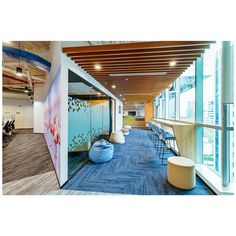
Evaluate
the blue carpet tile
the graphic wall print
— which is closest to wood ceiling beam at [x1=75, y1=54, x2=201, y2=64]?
the graphic wall print

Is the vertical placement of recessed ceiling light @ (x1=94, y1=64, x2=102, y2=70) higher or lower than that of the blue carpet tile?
higher

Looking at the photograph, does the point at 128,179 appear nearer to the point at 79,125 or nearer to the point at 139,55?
the point at 79,125

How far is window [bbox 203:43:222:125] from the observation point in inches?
109

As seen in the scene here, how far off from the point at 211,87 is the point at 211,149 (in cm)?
145

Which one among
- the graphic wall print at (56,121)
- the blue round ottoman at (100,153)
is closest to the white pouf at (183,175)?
the blue round ottoman at (100,153)

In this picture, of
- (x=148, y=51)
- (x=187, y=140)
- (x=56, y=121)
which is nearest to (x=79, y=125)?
(x=56, y=121)

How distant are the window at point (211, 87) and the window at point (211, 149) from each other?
276 millimetres

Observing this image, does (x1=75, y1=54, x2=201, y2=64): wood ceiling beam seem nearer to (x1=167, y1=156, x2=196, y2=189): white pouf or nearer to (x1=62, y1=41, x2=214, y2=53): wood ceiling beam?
(x1=62, y1=41, x2=214, y2=53): wood ceiling beam

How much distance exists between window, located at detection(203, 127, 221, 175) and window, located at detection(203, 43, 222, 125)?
276mm

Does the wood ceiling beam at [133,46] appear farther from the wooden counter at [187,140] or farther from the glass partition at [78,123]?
the wooden counter at [187,140]

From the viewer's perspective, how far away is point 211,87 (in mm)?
3064
